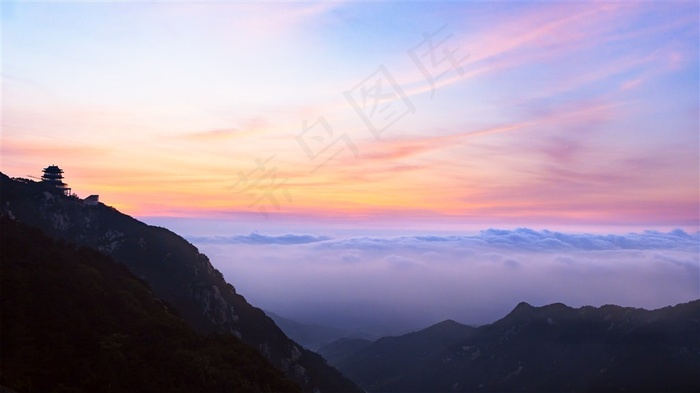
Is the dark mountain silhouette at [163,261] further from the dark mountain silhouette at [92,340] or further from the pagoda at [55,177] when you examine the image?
the dark mountain silhouette at [92,340]

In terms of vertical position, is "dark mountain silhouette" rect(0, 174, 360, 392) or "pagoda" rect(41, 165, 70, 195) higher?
"pagoda" rect(41, 165, 70, 195)

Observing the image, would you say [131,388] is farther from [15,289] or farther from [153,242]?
[153,242]

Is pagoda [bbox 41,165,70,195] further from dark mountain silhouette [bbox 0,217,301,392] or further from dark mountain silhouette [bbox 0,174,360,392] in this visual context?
dark mountain silhouette [bbox 0,217,301,392]

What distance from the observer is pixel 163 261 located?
389ft

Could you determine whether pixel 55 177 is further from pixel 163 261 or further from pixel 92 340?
pixel 92 340

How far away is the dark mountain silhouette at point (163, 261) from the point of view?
104m

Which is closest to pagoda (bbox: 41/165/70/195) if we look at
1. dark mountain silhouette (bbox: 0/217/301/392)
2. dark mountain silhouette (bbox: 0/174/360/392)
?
dark mountain silhouette (bbox: 0/174/360/392)

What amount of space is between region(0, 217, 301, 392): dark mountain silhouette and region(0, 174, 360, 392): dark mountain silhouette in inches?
1976

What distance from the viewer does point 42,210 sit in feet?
346

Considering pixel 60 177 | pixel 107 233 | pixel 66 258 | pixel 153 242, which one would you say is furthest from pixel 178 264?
pixel 66 258

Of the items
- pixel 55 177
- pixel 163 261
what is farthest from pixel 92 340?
pixel 55 177

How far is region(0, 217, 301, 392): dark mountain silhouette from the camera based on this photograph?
114 feet

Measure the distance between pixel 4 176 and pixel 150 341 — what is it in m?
93.2

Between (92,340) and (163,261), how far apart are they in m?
83.0
